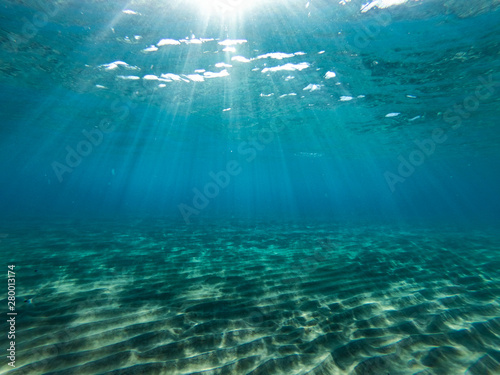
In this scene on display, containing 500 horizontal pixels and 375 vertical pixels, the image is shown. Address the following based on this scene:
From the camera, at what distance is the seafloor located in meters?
3.63

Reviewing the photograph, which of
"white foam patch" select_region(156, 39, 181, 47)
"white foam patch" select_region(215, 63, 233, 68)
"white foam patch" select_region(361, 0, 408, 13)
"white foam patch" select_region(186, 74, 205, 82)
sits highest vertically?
"white foam patch" select_region(186, 74, 205, 82)

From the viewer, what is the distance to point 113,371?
3373 mm

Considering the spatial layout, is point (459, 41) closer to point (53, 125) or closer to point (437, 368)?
point (437, 368)

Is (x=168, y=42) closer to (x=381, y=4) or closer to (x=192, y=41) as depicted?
(x=192, y=41)

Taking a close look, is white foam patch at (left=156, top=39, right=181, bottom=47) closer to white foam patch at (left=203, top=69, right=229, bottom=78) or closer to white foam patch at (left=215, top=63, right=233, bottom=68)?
white foam patch at (left=215, top=63, right=233, bottom=68)

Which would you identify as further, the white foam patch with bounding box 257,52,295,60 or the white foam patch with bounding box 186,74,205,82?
the white foam patch with bounding box 186,74,205,82

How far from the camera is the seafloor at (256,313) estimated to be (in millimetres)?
3627

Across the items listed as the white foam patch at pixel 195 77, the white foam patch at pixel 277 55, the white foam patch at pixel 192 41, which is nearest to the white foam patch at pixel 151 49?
the white foam patch at pixel 192 41

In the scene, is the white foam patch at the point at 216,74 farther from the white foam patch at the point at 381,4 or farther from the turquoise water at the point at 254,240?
the white foam patch at the point at 381,4

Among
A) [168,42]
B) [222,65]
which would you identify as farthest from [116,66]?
[222,65]
